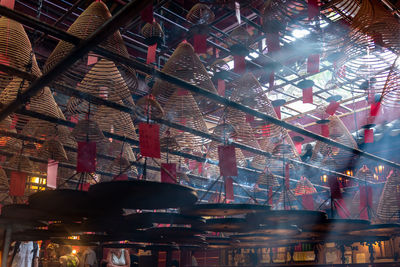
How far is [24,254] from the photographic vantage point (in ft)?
26.8

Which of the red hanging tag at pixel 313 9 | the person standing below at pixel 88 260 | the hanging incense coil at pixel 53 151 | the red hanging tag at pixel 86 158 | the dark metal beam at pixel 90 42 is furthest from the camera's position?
the person standing below at pixel 88 260

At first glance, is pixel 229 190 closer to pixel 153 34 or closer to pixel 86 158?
pixel 86 158

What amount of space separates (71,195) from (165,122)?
1596 millimetres

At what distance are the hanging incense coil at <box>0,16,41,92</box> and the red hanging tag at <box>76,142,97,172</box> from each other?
66 cm

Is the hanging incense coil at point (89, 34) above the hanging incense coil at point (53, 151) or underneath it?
above

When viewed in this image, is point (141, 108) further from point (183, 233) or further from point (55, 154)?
point (183, 233)

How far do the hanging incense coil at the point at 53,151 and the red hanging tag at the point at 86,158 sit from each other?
4.90 ft

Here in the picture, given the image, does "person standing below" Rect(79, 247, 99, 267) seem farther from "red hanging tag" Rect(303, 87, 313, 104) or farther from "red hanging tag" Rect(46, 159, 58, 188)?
"red hanging tag" Rect(303, 87, 313, 104)

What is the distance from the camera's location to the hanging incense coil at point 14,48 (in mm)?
3066

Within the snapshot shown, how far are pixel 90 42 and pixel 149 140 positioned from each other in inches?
29.7

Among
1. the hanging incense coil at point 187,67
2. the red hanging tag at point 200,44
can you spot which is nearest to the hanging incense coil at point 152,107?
the hanging incense coil at point 187,67

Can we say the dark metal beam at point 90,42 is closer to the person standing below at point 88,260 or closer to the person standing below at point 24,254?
the person standing below at point 24,254

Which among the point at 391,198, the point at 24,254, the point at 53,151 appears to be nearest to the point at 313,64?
the point at 53,151

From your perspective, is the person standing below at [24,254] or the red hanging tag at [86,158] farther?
the person standing below at [24,254]
